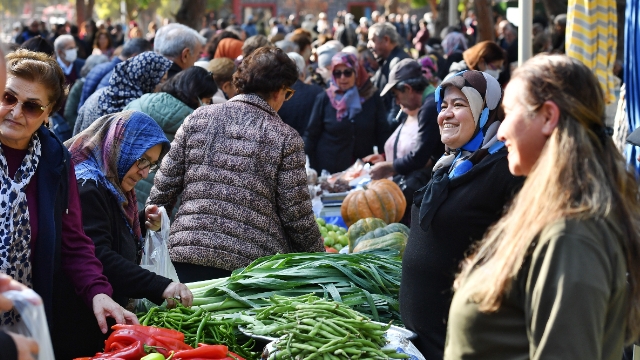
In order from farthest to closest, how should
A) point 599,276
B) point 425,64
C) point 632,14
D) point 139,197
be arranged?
point 425,64
point 632,14
point 139,197
point 599,276

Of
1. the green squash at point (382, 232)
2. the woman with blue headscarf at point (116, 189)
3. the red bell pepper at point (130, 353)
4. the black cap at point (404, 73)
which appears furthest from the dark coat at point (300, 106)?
the red bell pepper at point (130, 353)

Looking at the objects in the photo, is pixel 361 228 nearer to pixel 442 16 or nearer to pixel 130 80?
pixel 130 80

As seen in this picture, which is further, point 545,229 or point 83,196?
point 83,196

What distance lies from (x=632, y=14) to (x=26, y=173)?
491cm

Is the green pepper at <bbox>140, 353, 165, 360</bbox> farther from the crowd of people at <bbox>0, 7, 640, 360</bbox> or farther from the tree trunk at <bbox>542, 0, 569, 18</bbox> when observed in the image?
the tree trunk at <bbox>542, 0, 569, 18</bbox>

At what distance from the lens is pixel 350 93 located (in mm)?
8188

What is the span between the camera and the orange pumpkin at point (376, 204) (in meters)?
6.38

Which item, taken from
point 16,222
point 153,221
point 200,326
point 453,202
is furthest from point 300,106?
point 16,222

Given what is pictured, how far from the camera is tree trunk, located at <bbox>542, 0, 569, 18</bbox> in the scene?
18625 mm

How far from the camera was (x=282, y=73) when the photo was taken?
4.66m

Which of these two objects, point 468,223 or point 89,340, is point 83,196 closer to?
point 89,340

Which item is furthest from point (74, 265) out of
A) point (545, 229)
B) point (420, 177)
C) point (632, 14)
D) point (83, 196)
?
point (632, 14)

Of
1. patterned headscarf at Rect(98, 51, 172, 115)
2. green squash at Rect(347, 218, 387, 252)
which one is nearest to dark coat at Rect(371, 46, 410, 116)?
patterned headscarf at Rect(98, 51, 172, 115)

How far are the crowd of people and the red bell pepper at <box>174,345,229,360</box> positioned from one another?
0.34m
